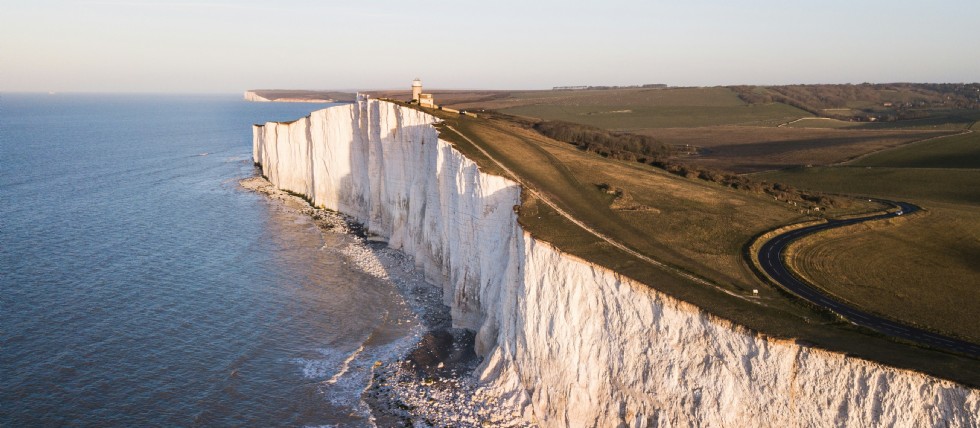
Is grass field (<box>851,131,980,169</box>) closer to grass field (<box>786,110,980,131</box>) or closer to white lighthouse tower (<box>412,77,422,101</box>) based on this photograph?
grass field (<box>786,110,980,131</box>)

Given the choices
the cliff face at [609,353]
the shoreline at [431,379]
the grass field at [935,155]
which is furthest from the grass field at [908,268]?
the grass field at [935,155]

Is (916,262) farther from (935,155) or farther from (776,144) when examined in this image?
(776,144)

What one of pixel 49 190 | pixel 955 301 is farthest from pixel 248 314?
pixel 49 190

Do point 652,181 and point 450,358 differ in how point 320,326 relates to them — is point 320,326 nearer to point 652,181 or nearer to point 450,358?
point 450,358

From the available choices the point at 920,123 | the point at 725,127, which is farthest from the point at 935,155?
the point at 725,127

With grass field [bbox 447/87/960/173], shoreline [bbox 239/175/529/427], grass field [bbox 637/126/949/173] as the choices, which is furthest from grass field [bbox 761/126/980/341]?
grass field [bbox 447/87/960/173]
